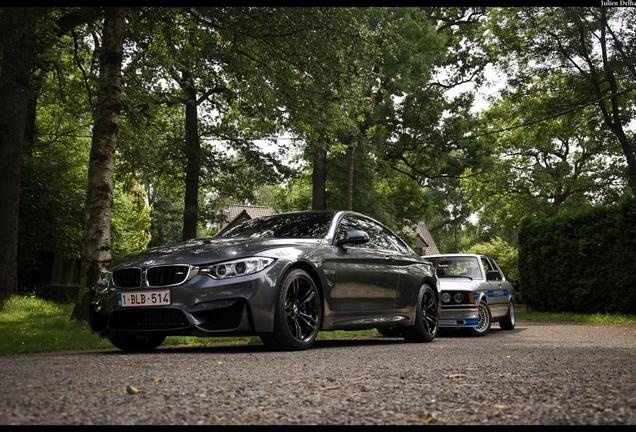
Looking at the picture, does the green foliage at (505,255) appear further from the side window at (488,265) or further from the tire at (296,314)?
the tire at (296,314)

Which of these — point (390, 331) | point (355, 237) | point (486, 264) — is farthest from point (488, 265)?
point (355, 237)

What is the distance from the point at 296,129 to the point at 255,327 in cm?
1026

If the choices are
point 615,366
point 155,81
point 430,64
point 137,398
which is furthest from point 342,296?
point 430,64

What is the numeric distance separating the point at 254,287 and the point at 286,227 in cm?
178

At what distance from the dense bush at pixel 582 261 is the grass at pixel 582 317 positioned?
60 cm

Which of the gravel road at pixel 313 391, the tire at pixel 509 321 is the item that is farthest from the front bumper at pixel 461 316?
the gravel road at pixel 313 391

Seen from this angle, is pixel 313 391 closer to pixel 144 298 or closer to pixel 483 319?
pixel 144 298

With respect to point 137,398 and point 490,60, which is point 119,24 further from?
point 490,60

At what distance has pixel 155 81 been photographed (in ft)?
64.5

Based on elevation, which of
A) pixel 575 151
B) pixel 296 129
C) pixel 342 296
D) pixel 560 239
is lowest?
pixel 342 296

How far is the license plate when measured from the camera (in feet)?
22.6

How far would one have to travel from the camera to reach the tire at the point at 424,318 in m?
9.80

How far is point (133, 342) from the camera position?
768cm

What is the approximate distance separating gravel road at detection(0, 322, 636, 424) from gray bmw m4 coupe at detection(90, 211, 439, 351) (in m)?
0.49
